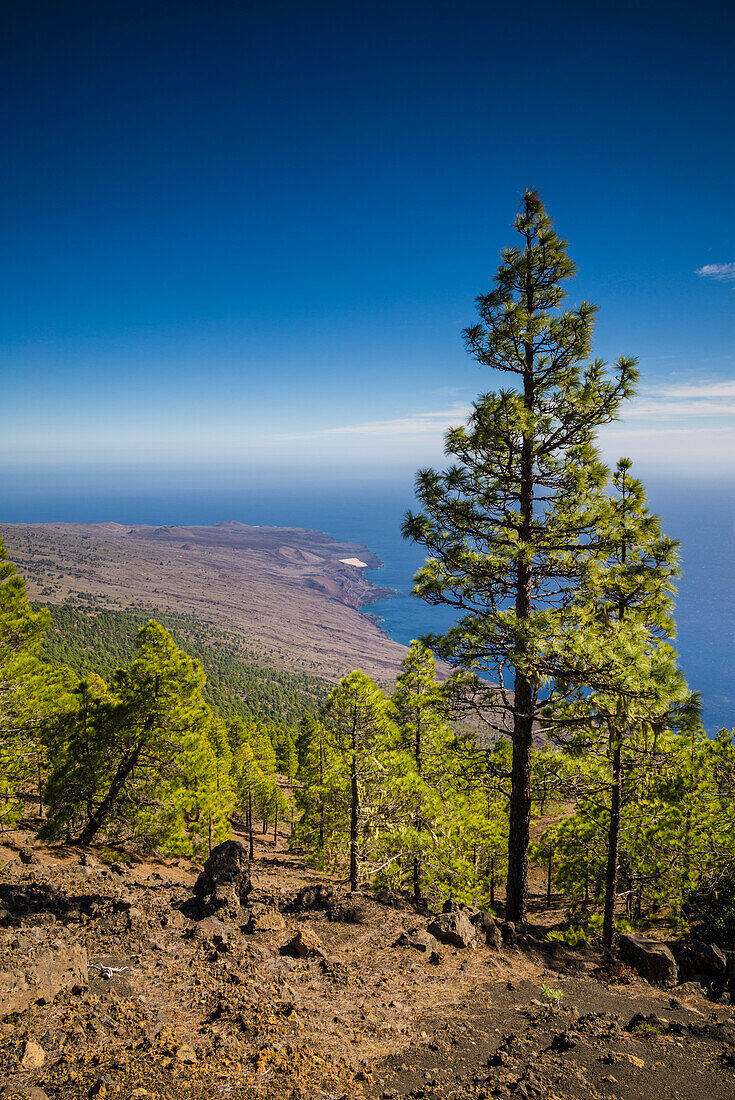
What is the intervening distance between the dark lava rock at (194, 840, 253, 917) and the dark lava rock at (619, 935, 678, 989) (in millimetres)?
7098

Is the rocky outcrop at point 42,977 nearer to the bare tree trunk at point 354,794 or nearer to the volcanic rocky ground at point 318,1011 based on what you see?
the volcanic rocky ground at point 318,1011

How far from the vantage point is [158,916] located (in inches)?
343

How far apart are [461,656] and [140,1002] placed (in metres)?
6.56

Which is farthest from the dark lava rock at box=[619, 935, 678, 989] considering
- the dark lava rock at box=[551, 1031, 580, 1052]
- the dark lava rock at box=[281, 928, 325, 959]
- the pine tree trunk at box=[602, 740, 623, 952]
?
the dark lava rock at box=[281, 928, 325, 959]

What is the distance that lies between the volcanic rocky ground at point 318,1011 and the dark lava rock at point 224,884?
0.19 ft

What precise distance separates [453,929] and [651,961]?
10.4ft

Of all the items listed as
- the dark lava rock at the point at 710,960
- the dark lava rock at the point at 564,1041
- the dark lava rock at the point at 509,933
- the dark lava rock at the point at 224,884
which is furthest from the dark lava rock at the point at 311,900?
the dark lava rock at the point at 710,960

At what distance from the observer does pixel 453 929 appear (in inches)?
337

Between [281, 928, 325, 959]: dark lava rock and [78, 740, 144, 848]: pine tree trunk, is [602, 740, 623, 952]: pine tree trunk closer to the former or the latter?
[281, 928, 325, 959]: dark lava rock

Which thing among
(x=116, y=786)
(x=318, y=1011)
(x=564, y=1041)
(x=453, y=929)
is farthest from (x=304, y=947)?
(x=116, y=786)

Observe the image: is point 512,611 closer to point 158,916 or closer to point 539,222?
point 539,222

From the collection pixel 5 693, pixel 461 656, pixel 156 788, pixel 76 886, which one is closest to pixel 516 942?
pixel 461 656

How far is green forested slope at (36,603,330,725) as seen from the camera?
11610cm

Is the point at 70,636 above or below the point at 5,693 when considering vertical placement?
below
